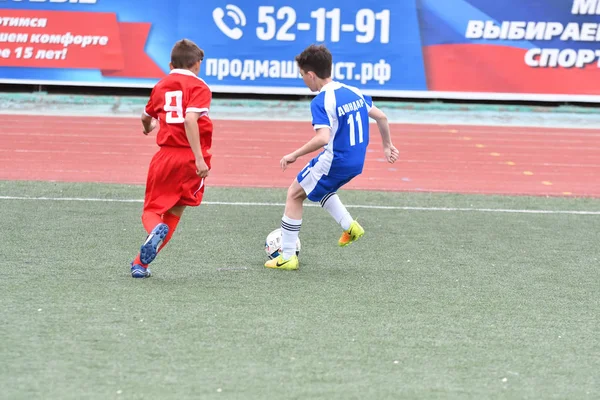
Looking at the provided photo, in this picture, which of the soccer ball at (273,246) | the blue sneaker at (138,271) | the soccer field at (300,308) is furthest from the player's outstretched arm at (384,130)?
the blue sneaker at (138,271)

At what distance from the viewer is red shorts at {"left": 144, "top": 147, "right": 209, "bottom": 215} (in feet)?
20.9

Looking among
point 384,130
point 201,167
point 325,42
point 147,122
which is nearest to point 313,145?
point 201,167

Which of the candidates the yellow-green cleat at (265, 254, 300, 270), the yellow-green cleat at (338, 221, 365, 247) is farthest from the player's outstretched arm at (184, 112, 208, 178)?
the yellow-green cleat at (338, 221, 365, 247)

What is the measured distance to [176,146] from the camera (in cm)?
637

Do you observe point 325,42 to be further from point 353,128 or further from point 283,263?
point 283,263

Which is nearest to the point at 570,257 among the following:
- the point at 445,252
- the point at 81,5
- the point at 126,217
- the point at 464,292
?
the point at 445,252

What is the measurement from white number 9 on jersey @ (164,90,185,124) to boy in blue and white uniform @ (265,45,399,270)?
797 millimetres

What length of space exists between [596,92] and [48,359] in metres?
14.7

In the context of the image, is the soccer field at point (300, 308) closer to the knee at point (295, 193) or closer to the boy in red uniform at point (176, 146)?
the boy in red uniform at point (176, 146)

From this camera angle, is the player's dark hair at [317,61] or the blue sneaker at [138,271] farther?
the player's dark hair at [317,61]

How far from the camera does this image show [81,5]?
54.8 feet

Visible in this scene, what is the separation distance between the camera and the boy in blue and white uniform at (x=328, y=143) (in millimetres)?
6633

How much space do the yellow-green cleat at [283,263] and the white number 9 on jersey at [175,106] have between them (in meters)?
1.33

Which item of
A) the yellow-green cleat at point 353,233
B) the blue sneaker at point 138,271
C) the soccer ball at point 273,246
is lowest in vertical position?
the soccer ball at point 273,246
